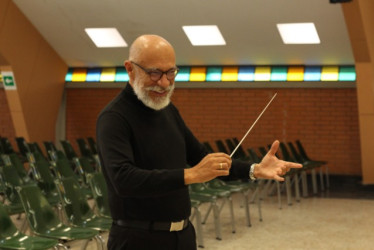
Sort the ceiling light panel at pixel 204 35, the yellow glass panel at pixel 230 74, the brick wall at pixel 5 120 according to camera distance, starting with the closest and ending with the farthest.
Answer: the ceiling light panel at pixel 204 35 → the yellow glass panel at pixel 230 74 → the brick wall at pixel 5 120

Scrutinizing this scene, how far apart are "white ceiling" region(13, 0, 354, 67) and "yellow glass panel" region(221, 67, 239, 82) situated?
0.62 feet

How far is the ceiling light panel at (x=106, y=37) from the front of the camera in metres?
13.6

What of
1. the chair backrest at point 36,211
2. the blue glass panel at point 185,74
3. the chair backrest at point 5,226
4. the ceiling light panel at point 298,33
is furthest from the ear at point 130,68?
the blue glass panel at point 185,74

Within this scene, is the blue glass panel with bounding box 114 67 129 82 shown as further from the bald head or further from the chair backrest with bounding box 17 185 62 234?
the bald head

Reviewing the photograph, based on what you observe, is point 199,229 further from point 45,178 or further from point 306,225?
point 306,225

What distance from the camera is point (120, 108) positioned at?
2631 mm

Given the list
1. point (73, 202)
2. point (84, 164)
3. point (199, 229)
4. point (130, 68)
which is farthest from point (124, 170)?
point (84, 164)

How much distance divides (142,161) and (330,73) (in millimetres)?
11106

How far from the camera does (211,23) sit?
40.1ft

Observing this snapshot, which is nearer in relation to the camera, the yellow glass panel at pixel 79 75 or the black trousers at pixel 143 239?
the black trousers at pixel 143 239

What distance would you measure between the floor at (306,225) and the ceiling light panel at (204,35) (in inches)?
134

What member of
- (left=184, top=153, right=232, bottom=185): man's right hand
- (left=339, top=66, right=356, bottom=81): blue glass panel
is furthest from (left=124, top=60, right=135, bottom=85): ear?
(left=339, top=66, right=356, bottom=81): blue glass panel

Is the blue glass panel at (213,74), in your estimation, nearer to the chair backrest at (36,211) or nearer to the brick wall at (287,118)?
the brick wall at (287,118)

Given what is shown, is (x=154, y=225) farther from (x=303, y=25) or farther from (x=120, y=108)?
(x=303, y=25)
